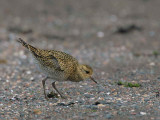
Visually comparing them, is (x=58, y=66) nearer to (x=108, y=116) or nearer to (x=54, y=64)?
(x=54, y=64)

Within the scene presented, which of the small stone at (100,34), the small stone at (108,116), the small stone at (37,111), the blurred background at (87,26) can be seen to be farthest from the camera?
the small stone at (100,34)

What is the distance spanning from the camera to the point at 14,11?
21.6 meters

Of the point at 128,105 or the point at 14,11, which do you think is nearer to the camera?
the point at 128,105

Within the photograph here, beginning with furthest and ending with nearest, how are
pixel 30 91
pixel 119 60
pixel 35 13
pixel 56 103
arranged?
1. pixel 35 13
2. pixel 119 60
3. pixel 30 91
4. pixel 56 103

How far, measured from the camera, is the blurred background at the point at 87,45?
854 centimetres

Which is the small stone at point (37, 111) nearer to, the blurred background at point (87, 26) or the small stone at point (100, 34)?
the blurred background at point (87, 26)

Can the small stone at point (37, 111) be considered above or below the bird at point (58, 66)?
below

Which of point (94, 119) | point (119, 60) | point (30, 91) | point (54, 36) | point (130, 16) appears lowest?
point (94, 119)

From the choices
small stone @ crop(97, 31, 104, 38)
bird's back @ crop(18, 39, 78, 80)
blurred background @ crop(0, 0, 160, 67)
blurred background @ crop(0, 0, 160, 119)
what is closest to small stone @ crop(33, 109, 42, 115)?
blurred background @ crop(0, 0, 160, 119)

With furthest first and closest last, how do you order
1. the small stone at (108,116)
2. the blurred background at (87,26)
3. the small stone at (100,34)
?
1. the small stone at (100,34)
2. the blurred background at (87,26)
3. the small stone at (108,116)

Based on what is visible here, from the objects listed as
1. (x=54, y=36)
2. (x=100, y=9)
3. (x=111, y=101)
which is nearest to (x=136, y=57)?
(x=54, y=36)

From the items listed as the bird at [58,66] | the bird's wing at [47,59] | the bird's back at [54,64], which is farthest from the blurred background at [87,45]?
the bird's wing at [47,59]

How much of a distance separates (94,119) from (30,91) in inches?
119

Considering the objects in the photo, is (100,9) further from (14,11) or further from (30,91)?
(30,91)
